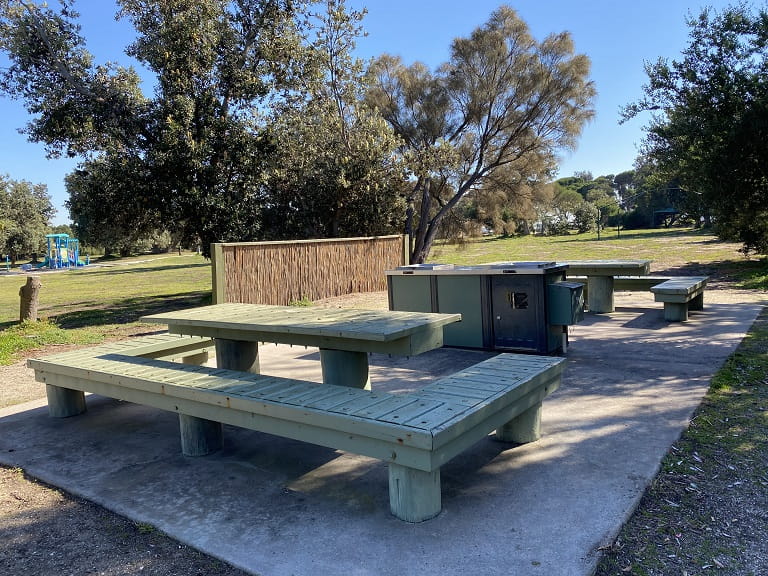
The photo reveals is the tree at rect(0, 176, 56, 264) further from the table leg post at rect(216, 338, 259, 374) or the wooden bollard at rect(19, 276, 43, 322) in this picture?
the table leg post at rect(216, 338, 259, 374)

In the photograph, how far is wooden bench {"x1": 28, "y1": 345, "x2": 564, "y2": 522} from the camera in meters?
2.84

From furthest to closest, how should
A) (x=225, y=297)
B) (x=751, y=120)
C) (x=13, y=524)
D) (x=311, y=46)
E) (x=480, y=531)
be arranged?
(x=311, y=46) → (x=225, y=297) → (x=751, y=120) → (x=13, y=524) → (x=480, y=531)

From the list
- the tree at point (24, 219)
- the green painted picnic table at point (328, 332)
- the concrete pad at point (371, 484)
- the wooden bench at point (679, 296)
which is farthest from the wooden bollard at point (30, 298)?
the tree at point (24, 219)

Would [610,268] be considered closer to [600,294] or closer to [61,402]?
[600,294]

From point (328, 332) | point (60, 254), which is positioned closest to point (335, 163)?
point (328, 332)

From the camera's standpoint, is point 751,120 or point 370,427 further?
point 751,120

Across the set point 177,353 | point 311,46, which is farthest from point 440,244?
point 177,353

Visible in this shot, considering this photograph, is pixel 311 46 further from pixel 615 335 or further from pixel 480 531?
pixel 480 531

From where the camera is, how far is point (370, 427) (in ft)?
9.34

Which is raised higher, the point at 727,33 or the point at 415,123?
the point at 415,123

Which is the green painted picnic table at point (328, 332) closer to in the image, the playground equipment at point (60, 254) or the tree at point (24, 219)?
the playground equipment at point (60, 254)

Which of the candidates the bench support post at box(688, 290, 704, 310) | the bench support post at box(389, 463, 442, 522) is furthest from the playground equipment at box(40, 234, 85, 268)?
the bench support post at box(389, 463, 442, 522)

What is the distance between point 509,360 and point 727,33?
723cm

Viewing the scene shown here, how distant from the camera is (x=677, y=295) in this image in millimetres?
8438
